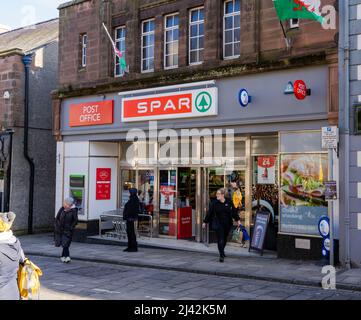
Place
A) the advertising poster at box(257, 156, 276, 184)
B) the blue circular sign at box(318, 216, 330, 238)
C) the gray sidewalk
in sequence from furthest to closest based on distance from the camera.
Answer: the advertising poster at box(257, 156, 276, 184) → the blue circular sign at box(318, 216, 330, 238) → the gray sidewalk

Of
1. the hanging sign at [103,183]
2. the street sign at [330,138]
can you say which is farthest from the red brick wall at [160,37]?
the hanging sign at [103,183]

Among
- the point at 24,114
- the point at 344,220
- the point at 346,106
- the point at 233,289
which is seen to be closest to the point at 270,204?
the point at 344,220

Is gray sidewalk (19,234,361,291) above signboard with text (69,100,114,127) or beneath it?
beneath

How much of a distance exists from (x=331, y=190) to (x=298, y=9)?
426cm

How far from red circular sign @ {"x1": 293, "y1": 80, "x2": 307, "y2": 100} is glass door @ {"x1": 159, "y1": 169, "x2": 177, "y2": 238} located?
5.53 m

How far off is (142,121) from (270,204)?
4856mm

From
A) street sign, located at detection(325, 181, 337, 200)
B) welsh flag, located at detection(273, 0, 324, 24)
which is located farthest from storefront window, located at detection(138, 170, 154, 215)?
welsh flag, located at detection(273, 0, 324, 24)

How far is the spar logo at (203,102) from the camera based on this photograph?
1435 cm

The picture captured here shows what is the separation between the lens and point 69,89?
18.3m

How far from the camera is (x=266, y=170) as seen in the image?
46.4ft

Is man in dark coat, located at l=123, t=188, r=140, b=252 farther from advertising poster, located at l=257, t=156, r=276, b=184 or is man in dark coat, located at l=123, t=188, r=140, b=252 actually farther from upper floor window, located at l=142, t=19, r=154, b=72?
upper floor window, located at l=142, t=19, r=154, b=72

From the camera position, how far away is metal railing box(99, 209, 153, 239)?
54.9ft

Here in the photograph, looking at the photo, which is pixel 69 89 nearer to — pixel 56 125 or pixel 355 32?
pixel 56 125

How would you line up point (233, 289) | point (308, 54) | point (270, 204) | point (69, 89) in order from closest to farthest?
point (233, 289)
point (308, 54)
point (270, 204)
point (69, 89)
